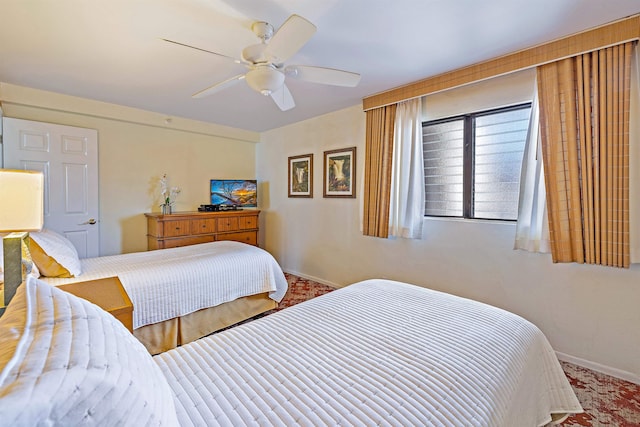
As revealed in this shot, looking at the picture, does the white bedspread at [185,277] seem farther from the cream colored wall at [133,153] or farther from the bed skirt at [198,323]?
the cream colored wall at [133,153]

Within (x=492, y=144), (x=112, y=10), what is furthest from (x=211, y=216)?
(x=492, y=144)

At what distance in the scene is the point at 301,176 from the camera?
4332mm

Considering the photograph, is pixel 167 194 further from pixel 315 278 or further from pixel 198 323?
pixel 315 278

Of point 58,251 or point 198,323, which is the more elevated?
point 58,251

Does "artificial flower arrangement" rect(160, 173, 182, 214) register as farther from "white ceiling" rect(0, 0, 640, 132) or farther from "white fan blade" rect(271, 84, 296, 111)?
"white fan blade" rect(271, 84, 296, 111)

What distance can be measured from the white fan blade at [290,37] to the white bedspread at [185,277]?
1849 millimetres

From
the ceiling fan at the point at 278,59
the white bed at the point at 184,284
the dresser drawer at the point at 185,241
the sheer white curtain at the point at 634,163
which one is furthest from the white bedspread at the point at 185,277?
the sheer white curtain at the point at 634,163

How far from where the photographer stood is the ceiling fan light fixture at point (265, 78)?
74.7 inches

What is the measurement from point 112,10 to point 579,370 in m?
Result: 4.05

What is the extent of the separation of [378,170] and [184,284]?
227cm

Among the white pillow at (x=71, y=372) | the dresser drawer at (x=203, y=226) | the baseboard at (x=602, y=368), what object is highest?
the dresser drawer at (x=203, y=226)

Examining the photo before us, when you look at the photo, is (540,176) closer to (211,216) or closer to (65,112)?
(211,216)

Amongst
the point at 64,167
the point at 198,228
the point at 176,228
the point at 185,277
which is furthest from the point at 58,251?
the point at 198,228

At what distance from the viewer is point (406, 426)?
2.50 ft
